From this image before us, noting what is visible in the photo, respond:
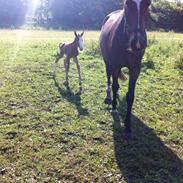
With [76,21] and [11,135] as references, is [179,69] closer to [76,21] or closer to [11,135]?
[11,135]

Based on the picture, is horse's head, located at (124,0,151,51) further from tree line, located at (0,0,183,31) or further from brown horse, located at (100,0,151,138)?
tree line, located at (0,0,183,31)

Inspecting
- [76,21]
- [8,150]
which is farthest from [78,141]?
[76,21]

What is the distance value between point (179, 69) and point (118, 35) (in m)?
6.72

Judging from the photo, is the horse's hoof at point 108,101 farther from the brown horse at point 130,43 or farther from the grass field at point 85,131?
the brown horse at point 130,43

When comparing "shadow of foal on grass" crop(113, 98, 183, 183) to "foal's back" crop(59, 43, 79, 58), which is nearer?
"shadow of foal on grass" crop(113, 98, 183, 183)

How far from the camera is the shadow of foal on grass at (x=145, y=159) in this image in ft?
17.0

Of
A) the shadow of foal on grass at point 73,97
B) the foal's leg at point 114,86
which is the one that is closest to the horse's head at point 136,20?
the foal's leg at point 114,86

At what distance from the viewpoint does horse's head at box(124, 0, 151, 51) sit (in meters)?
5.30

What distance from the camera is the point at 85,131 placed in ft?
22.2

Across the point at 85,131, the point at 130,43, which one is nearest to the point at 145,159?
the point at 85,131

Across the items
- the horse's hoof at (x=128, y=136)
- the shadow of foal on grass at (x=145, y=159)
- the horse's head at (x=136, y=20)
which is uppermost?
the horse's head at (x=136, y=20)

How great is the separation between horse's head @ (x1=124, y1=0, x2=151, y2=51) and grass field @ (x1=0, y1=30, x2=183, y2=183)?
196 cm

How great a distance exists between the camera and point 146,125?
23.6ft

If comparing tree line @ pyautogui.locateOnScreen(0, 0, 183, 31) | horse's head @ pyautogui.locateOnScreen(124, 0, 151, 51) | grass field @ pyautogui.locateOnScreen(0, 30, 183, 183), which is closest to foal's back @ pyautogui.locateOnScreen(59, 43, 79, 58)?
grass field @ pyautogui.locateOnScreen(0, 30, 183, 183)
